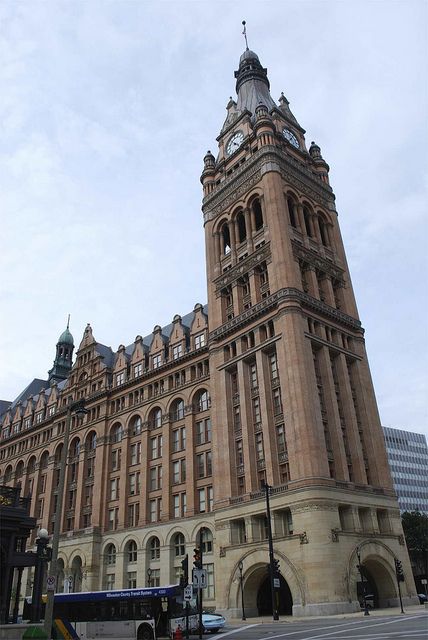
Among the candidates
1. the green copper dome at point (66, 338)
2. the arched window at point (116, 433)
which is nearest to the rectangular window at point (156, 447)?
the arched window at point (116, 433)

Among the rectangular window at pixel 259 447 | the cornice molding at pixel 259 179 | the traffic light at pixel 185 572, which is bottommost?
the traffic light at pixel 185 572

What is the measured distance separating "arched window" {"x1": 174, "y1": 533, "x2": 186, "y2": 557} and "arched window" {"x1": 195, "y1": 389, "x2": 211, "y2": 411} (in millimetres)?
14127

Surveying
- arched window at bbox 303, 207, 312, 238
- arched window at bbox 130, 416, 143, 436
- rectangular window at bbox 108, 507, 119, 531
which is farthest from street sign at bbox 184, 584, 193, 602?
arched window at bbox 303, 207, 312, 238

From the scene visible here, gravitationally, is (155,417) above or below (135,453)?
above

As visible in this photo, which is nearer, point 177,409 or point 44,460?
point 177,409

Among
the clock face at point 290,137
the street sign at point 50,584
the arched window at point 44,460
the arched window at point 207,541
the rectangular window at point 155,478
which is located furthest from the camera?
the arched window at point 44,460

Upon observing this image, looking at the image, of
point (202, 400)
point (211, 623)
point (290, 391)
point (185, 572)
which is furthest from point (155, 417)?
point (185, 572)

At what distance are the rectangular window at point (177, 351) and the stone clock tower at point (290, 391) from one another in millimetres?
7739

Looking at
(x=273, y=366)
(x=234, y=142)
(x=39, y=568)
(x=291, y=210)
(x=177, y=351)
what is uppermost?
(x=234, y=142)

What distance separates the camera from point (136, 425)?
7175 cm

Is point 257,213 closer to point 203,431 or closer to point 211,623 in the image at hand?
point 203,431

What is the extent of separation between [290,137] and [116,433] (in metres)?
48.1

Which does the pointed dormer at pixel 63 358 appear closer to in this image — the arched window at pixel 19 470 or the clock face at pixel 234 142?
the arched window at pixel 19 470

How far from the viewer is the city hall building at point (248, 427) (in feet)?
155
